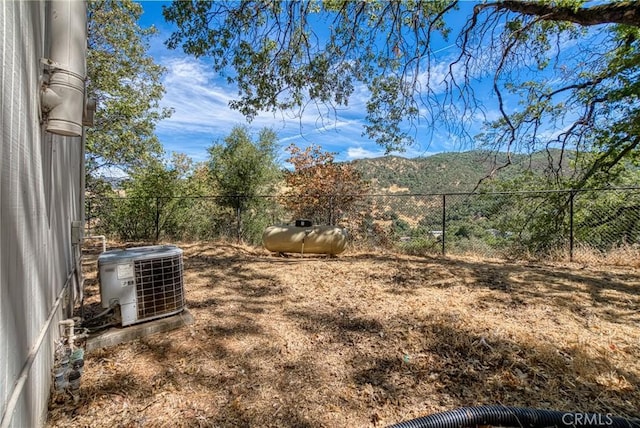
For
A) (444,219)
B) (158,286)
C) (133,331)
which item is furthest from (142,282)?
(444,219)

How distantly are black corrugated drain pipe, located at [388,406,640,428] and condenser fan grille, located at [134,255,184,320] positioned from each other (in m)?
1.90

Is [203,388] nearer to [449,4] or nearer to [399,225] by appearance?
[449,4]

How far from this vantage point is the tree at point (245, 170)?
35.5 feet

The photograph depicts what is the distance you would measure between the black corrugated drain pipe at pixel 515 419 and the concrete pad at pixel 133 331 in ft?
6.17

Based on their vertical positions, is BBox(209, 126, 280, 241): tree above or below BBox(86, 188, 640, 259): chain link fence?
above

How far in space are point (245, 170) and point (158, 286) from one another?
888 centimetres

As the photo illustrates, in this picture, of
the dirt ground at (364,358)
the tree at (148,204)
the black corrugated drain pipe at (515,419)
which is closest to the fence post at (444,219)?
the dirt ground at (364,358)

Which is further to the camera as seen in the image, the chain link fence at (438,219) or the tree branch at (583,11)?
the chain link fence at (438,219)

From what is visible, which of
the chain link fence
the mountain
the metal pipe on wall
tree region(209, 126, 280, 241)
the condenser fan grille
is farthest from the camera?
the mountain

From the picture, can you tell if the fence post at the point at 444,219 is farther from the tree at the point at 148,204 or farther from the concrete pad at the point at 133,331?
the tree at the point at 148,204

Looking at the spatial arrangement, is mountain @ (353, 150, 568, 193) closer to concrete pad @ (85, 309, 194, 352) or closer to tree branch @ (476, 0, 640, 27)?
tree branch @ (476, 0, 640, 27)

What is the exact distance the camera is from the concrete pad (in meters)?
2.13

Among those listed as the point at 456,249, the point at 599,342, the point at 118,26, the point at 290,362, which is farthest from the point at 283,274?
the point at 118,26

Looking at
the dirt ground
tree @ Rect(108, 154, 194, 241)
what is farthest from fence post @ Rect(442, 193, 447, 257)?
tree @ Rect(108, 154, 194, 241)
